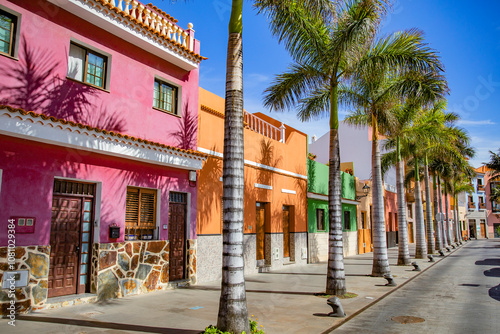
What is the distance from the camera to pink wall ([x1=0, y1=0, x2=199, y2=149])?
26.2ft

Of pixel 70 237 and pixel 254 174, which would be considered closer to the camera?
pixel 70 237

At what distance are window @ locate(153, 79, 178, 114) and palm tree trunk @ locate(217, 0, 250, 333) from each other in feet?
17.6

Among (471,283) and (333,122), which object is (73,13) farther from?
(471,283)

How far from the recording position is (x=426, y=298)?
10.9 metres

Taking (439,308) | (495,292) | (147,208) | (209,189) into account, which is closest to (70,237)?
(147,208)

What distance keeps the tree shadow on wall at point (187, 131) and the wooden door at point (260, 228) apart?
206 inches

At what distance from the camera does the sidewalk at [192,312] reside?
6809 mm

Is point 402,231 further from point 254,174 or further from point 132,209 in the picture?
point 132,209

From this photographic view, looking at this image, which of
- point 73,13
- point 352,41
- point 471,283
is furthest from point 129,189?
point 471,283

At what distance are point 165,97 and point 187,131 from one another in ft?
4.25

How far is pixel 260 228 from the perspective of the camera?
Result: 654 inches

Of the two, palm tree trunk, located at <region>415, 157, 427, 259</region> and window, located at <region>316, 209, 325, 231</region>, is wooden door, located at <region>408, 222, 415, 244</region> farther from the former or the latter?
window, located at <region>316, 209, 325, 231</region>

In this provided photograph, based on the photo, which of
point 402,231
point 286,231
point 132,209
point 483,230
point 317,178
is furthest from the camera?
point 483,230

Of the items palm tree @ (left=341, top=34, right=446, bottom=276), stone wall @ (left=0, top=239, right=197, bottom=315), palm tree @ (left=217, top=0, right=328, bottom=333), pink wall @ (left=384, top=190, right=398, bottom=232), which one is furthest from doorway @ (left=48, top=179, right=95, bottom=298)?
pink wall @ (left=384, top=190, right=398, bottom=232)
